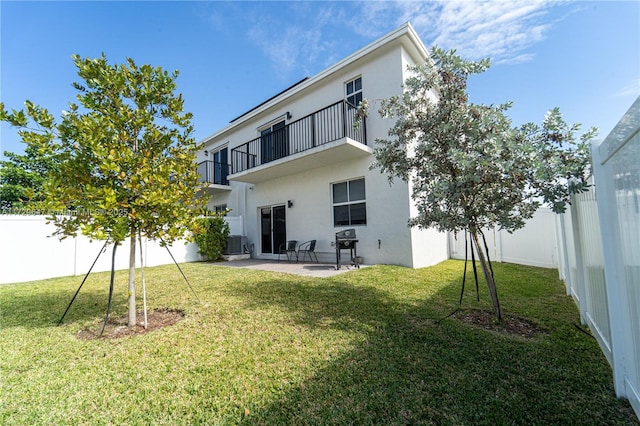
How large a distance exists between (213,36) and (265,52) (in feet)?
8.29

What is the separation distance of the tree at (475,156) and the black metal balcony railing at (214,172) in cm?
1183

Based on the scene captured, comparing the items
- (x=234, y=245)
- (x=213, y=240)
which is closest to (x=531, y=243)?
(x=234, y=245)

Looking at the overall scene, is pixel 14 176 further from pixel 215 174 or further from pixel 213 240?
pixel 213 240

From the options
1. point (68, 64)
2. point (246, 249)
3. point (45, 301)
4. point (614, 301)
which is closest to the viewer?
point (614, 301)

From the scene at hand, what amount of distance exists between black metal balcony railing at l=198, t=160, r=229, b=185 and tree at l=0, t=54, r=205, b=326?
35.0ft

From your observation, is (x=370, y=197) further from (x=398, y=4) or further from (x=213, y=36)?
(x=213, y=36)

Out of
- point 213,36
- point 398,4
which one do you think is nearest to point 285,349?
point 398,4

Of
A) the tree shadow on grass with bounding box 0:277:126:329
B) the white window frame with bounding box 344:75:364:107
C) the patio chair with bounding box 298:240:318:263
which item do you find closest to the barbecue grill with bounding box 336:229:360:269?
the patio chair with bounding box 298:240:318:263

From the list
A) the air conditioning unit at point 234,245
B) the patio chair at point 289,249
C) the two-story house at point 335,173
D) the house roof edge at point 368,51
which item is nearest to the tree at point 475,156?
the two-story house at point 335,173

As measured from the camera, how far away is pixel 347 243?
7973mm

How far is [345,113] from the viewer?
8.66m

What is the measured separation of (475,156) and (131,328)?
15.9 feet

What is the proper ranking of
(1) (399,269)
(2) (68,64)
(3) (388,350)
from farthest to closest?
(1) (399,269) → (2) (68,64) → (3) (388,350)

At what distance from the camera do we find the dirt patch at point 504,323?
3229 millimetres
